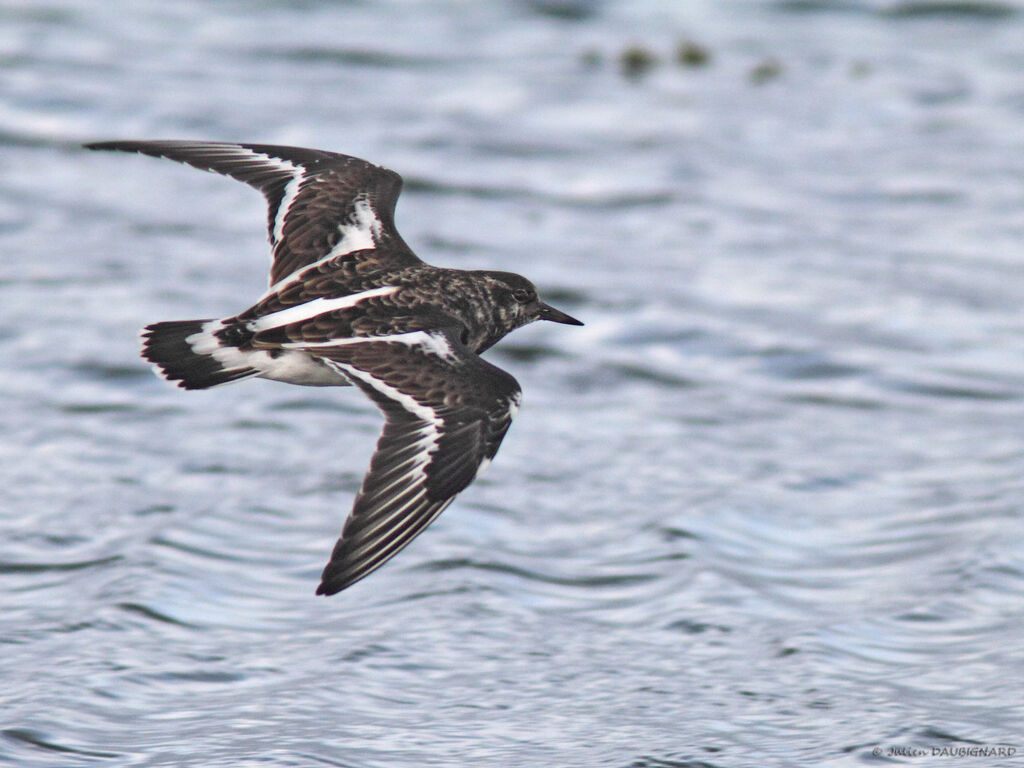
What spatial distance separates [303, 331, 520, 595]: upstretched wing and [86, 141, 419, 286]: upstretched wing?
30.8 inches

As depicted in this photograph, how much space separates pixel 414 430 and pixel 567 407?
467cm

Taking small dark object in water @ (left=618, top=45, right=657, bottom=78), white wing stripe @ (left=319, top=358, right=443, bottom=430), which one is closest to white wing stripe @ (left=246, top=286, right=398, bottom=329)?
white wing stripe @ (left=319, top=358, right=443, bottom=430)

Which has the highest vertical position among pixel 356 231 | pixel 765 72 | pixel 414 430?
pixel 765 72

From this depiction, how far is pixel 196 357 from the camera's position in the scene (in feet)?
18.1

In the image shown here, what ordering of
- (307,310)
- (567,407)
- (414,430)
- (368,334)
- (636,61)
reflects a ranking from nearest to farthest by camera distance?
(414,430)
(368,334)
(307,310)
(567,407)
(636,61)

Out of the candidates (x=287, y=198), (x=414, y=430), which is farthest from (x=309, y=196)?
(x=414, y=430)

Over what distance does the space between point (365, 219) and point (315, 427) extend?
3.16 meters

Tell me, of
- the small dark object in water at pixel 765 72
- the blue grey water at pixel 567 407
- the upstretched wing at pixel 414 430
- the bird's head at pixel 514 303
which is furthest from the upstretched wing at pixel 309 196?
the small dark object in water at pixel 765 72

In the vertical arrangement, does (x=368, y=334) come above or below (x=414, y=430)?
above

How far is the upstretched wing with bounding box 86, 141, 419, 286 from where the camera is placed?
6180 millimetres

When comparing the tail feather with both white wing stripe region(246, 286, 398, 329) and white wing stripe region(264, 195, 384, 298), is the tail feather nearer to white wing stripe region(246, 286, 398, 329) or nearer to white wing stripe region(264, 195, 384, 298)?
white wing stripe region(246, 286, 398, 329)

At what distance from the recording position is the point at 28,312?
10375 mm

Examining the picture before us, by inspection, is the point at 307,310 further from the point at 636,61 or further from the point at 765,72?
the point at 636,61

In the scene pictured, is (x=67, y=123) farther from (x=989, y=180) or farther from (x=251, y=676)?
(x=251, y=676)
